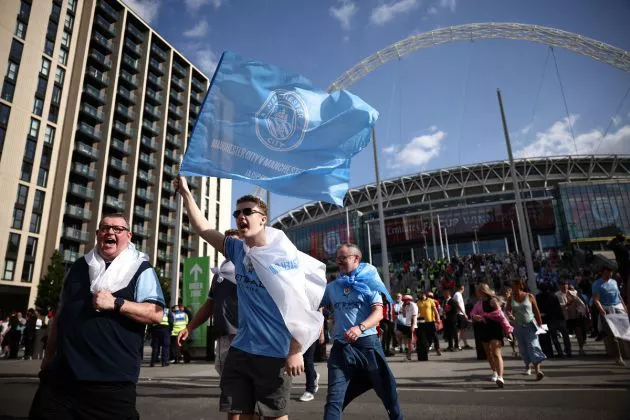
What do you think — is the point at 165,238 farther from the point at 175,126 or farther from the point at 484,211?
the point at 484,211

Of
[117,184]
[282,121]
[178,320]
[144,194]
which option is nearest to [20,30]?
[117,184]

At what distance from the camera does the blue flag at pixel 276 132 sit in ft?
15.4

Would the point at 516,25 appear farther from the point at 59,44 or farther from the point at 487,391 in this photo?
the point at 59,44

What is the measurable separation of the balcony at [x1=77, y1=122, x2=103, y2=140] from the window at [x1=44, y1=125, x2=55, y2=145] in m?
3.23

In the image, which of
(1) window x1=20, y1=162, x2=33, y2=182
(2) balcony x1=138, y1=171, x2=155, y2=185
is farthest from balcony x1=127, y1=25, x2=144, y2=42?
(1) window x1=20, y1=162, x2=33, y2=182

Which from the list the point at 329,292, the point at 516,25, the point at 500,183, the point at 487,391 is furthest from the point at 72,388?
the point at 500,183

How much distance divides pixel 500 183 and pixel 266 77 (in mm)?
81768

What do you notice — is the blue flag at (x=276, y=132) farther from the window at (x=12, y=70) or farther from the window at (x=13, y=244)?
the window at (x=12, y=70)

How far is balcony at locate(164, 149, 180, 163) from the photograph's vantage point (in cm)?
5794

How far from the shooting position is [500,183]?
257 ft

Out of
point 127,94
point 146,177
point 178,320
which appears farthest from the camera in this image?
point 146,177

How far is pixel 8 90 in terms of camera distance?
39.0m

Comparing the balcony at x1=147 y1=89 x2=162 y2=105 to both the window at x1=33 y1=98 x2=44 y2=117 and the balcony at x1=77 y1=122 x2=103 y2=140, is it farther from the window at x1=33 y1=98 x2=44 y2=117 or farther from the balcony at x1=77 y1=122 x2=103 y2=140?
the window at x1=33 y1=98 x2=44 y2=117

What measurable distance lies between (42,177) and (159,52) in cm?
2688
